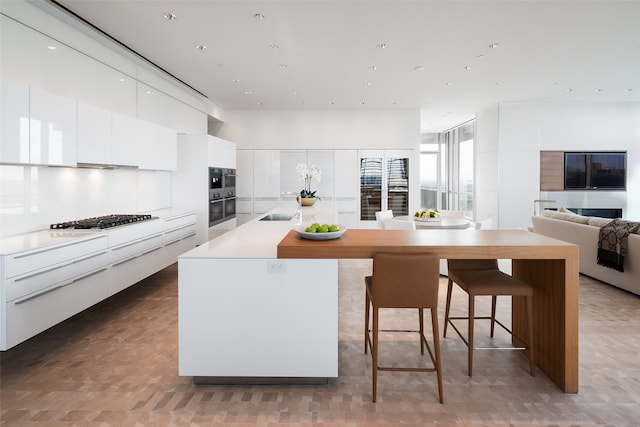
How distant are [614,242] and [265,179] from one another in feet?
20.1

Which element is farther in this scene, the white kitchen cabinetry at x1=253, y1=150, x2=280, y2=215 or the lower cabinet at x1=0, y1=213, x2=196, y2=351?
the white kitchen cabinetry at x1=253, y1=150, x2=280, y2=215

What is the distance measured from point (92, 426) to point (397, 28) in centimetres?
418

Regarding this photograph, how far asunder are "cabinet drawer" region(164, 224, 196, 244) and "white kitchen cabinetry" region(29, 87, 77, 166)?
5.10ft

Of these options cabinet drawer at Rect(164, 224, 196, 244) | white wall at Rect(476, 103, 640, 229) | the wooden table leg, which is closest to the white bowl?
the wooden table leg

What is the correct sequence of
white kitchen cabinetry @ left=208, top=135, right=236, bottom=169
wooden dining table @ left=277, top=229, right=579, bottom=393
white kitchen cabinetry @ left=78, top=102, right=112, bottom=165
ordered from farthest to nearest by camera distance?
white kitchen cabinetry @ left=208, top=135, right=236, bottom=169, white kitchen cabinetry @ left=78, top=102, right=112, bottom=165, wooden dining table @ left=277, top=229, right=579, bottom=393

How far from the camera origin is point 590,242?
4.83 m

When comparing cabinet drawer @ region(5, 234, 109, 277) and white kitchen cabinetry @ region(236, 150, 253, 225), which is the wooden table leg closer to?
cabinet drawer @ region(5, 234, 109, 277)

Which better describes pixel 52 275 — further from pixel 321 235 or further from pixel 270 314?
pixel 321 235

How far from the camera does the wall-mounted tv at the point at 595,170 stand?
8109 mm

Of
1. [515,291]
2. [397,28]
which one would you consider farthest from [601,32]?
[515,291]

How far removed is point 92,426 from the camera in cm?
202

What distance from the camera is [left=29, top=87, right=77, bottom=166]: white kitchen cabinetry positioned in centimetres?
291

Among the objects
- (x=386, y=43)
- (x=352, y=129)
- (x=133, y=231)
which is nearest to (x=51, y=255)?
(x=133, y=231)

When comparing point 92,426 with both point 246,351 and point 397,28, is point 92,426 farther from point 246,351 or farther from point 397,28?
point 397,28
